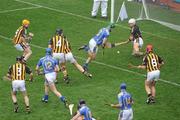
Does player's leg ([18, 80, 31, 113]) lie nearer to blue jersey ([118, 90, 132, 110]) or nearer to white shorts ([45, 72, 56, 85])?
white shorts ([45, 72, 56, 85])

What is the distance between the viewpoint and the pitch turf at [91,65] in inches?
772

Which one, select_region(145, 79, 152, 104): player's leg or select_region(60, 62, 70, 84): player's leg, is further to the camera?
select_region(60, 62, 70, 84): player's leg

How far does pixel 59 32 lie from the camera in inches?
859

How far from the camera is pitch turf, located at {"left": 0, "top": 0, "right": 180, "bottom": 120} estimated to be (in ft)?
64.3

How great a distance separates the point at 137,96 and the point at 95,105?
1.89 m

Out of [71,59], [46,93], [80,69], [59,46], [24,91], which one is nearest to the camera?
[24,91]

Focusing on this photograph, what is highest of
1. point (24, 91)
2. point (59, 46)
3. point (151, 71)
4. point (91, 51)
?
point (59, 46)

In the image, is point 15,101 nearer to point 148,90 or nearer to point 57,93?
point 57,93

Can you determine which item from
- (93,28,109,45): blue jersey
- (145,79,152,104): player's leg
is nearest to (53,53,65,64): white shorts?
(93,28,109,45): blue jersey

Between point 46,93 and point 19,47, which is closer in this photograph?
point 46,93

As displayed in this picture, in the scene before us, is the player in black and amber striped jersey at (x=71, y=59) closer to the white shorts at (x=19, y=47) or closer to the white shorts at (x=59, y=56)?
the white shorts at (x=59, y=56)

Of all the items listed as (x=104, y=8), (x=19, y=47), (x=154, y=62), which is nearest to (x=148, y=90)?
(x=154, y=62)

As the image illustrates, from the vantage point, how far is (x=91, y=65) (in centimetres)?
2453

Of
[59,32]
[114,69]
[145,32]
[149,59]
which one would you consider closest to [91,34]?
[145,32]
